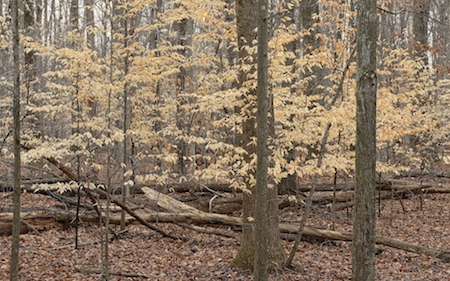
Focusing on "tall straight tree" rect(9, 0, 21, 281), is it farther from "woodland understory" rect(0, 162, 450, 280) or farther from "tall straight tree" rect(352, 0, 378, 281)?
"tall straight tree" rect(352, 0, 378, 281)

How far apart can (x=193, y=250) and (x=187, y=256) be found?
0.42 m

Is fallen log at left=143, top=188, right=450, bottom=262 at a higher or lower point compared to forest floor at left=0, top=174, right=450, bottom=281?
higher

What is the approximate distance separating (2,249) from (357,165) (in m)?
7.60

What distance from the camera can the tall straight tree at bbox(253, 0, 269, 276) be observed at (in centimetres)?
592

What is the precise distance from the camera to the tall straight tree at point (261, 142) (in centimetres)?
592

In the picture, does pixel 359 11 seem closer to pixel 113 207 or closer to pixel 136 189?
pixel 113 207

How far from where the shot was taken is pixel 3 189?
13.3 meters

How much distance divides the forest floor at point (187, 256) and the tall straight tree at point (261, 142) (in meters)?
2.32

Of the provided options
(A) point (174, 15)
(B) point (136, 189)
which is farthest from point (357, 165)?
(B) point (136, 189)

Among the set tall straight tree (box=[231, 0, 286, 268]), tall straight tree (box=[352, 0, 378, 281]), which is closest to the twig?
tall straight tree (box=[231, 0, 286, 268])

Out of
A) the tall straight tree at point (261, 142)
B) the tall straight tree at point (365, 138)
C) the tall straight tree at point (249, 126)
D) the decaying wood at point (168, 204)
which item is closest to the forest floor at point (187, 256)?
the tall straight tree at point (249, 126)

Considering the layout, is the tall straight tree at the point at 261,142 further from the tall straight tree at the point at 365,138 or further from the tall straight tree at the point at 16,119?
the tall straight tree at the point at 16,119

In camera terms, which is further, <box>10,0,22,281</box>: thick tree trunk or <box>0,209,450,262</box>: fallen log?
<box>0,209,450,262</box>: fallen log

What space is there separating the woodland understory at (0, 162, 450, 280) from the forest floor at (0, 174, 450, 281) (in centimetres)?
2
